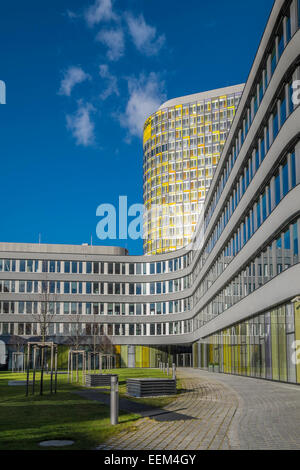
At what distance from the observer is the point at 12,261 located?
260 feet

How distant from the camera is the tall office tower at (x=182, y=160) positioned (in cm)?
11812

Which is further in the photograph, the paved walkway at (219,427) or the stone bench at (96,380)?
the stone bench at (96,380)

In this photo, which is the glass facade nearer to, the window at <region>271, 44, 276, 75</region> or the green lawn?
the green lawn

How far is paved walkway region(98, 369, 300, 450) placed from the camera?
31.3 ft

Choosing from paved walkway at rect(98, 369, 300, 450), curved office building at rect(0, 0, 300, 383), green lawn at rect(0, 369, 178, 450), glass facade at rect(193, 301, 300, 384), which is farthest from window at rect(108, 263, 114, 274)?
paved walkway at rect(98, 369, 300, 450)

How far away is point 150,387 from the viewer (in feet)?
66.5

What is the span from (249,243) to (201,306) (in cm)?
2800

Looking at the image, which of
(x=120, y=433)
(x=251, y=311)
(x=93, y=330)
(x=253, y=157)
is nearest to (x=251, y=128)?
(x=253, y=157)

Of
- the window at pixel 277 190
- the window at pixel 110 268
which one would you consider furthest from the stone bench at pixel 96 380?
the window at pixel 110 268

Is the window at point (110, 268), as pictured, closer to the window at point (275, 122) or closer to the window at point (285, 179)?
the window at point (275, 122)

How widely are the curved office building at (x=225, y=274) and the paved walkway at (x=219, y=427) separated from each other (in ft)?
28.7

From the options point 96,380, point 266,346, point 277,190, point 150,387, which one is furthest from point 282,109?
point 96,380

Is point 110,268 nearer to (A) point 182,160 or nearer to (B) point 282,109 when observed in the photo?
(A) point 182,160

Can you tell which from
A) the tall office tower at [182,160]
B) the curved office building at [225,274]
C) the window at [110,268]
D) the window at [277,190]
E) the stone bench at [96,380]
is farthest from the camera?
the tall office tower at [182,160]
